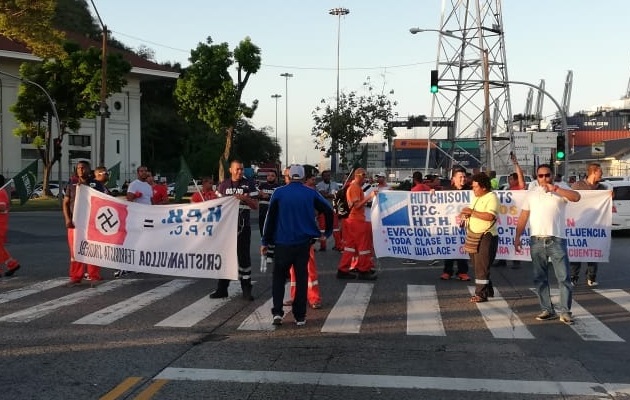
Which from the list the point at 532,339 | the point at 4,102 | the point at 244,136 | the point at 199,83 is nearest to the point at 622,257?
the point at 532,339

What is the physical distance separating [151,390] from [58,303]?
4.52 m

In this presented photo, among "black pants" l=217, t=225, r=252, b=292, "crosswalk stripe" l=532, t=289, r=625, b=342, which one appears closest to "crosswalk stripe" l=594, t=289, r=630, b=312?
"crosswalk stripe" l=532, t=289, r=625, b=342

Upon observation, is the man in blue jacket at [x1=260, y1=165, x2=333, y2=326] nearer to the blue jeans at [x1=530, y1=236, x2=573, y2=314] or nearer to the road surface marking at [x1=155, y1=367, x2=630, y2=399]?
the road surface marking at [x1=155, y1=367, x2=630, y2=399]

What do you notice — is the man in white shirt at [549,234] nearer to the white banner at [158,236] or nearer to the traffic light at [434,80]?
the white banner at [158,236]

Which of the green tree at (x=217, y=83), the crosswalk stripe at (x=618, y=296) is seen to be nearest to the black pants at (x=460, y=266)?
the crosswalk stripe at (x=618, y=296)

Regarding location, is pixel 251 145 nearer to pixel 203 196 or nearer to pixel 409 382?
pixel 203 196

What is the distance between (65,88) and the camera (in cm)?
4381

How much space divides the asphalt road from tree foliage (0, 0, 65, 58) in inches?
652

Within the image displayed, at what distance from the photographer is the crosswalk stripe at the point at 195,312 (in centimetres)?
834

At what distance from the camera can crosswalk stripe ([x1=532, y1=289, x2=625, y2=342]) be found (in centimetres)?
783

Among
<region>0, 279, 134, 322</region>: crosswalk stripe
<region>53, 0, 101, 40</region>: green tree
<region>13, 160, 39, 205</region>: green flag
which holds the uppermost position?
<region>53, 0, 101, 40</region>: green tree

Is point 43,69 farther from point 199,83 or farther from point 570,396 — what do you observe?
point 570,396

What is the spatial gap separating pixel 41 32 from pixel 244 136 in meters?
55.8

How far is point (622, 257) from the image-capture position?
15.7 m
